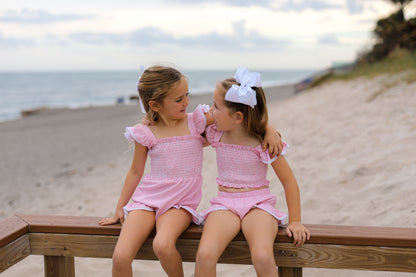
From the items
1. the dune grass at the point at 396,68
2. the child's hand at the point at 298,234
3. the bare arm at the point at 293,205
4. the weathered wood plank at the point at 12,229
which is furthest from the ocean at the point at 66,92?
the dune grass at the point at 396,68

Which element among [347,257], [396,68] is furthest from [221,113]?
[396,68]

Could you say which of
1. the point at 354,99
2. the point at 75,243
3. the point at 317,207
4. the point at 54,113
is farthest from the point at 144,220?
the point at 54,113

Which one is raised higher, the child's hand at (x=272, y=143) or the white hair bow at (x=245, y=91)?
the white hair bow at (x=245, y=91)

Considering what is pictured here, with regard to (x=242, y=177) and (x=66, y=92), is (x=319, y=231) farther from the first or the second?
(x=66, y=92)

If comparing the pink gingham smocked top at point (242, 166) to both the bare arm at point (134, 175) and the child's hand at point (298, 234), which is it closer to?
the child's hand at point (298, 234)

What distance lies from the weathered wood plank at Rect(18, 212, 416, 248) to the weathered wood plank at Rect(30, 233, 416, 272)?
30mm

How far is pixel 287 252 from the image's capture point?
2070 millimetres

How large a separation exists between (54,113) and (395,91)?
1673cm

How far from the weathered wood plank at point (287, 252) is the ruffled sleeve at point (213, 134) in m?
0.62

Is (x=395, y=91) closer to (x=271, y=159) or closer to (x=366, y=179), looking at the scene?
(x=366, y=179)

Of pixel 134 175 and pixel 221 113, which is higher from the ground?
pixel 221 113

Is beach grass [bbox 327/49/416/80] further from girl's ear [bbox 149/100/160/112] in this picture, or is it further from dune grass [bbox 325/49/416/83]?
girl's ear [bbox 149/100/160/112]

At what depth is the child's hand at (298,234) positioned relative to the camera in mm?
2010

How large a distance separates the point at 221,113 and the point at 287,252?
0.82 metres
